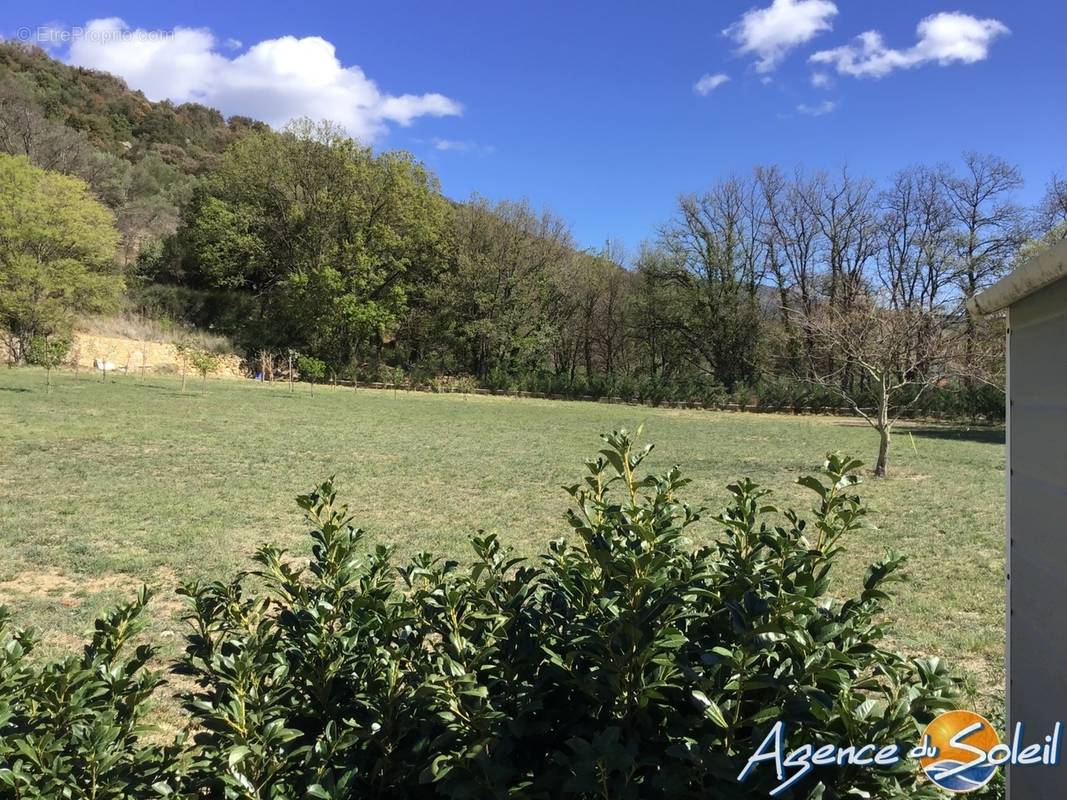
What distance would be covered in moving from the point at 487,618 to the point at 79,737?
2.74 feet

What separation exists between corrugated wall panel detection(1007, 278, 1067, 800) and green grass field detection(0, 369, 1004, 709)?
263 cm

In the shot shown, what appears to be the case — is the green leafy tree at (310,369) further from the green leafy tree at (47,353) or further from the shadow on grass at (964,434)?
the shadow on grass at (964,434)

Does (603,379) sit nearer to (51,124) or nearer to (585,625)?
(585,625)

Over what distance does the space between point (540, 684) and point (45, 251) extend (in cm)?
3774

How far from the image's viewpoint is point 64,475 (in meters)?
9.01

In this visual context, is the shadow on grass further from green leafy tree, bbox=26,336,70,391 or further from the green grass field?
green leafy tree, bbox=26,336,70,391

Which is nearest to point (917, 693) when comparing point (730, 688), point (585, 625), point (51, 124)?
point (730, 688)

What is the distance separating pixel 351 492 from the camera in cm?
903

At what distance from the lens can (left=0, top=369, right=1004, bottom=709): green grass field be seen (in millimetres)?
4984

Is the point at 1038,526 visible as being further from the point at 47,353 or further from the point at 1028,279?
the point at 47,353

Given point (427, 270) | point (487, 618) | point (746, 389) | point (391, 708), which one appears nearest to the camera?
point (391, 708)

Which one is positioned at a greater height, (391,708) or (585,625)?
(585,625)

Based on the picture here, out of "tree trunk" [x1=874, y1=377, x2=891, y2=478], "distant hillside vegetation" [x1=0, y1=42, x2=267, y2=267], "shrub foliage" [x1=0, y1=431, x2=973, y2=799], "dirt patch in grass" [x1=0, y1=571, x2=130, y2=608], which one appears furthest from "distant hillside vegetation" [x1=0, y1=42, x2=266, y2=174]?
"shrub foliage" [x1=0, y1=431, x2=973, y2=799]

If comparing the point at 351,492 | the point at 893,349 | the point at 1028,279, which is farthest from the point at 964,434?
the point at 1028,279
